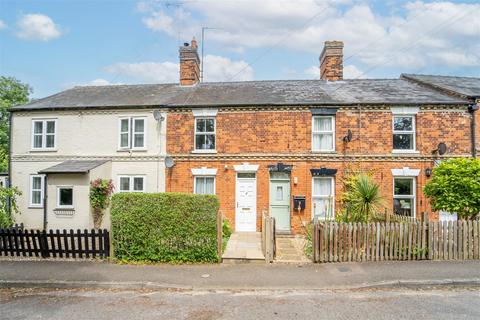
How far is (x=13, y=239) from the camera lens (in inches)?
350

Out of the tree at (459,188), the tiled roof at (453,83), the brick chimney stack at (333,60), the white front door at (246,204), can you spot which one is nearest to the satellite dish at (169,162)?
the white front door at (246,204)

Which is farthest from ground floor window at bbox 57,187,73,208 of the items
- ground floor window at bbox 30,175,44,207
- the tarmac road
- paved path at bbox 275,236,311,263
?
paved path at bbox 275,236,311,263

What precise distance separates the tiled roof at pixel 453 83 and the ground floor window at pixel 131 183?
50.8 feet

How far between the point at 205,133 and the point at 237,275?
8148 mm

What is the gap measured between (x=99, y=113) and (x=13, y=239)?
7678mm

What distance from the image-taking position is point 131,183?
14.4m

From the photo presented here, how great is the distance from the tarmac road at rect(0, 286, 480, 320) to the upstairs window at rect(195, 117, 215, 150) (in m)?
8.43

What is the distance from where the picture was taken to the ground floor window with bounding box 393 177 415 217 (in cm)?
1322

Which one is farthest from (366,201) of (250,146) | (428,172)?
(250,146)

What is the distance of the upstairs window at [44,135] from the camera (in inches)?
596

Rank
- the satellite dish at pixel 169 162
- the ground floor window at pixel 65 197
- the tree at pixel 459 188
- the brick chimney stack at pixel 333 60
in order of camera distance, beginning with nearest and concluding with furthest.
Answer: the tree at pixel 459 188 < the ground floor window at pixel 65 197 < the satellite dish at pixel 169 162 < the brick chimney stack at pixel 333 60

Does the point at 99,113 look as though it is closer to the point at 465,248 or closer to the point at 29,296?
the point at 29,296

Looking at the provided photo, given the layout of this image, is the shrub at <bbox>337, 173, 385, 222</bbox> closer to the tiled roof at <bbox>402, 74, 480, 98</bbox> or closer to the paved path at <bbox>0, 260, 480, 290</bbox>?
the paved path at <bbox>0, 260, 480, 290</bbox>

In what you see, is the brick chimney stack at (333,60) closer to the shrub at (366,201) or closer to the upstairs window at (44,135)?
the shrub at (366,201)
